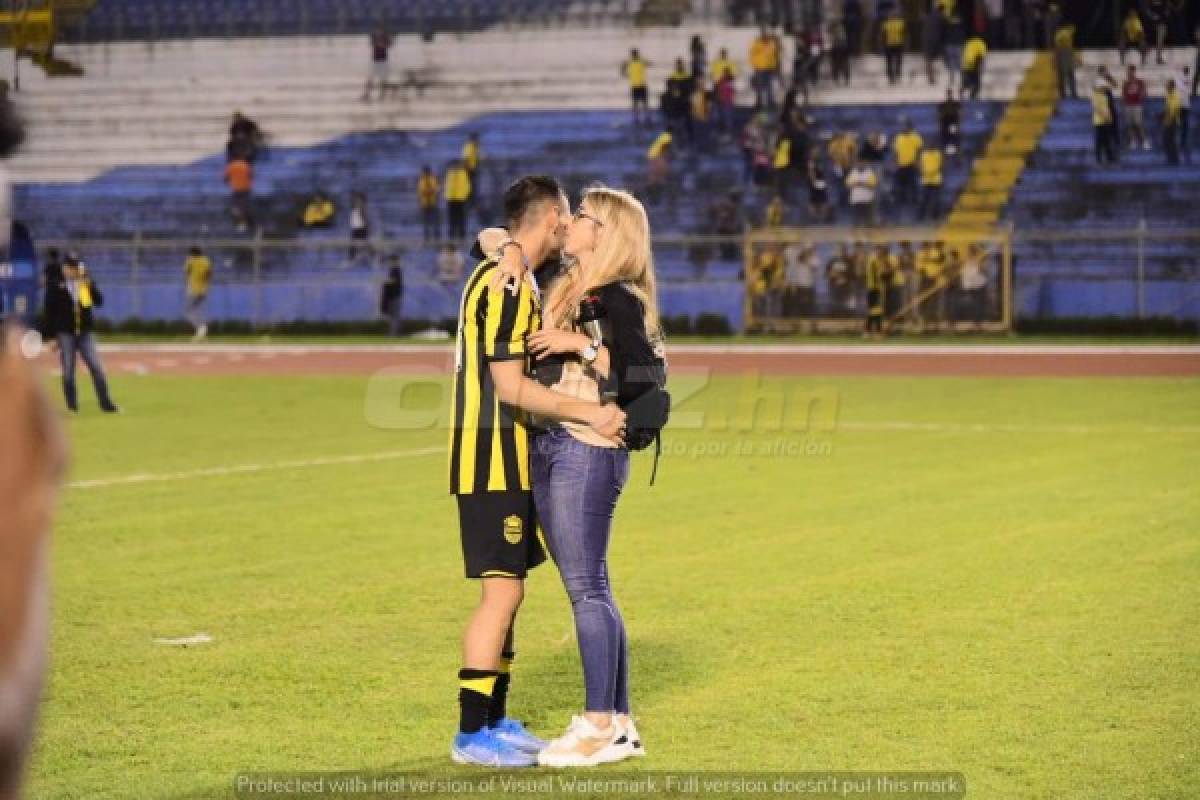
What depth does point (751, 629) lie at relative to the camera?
392 inches

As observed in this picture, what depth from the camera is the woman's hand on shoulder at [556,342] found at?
22.4ft

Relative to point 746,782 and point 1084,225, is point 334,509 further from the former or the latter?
point 1084,225

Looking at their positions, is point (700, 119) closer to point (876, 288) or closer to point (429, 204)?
point (429, 204)

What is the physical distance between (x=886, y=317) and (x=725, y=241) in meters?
3.44

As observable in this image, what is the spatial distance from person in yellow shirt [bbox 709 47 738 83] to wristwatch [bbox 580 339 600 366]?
39439 mm

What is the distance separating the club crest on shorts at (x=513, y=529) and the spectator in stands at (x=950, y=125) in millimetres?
36931

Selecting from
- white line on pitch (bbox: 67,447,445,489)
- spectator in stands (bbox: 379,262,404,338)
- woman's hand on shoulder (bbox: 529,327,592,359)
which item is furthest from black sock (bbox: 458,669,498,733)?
spectator in stands (bbox: 379,262,404,338)

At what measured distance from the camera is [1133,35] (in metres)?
45.4

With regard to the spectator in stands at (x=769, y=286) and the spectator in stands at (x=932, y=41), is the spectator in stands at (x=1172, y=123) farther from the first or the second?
the spectator in stands at (x=769, y=286)

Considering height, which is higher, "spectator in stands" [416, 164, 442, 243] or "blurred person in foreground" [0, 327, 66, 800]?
"blurred person in foreground" [0, 327, 66, 800]

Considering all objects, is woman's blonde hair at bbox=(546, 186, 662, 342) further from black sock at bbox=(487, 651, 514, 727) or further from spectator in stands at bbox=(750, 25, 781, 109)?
spectator in stands at bbox=(750, 25, 781, 109)

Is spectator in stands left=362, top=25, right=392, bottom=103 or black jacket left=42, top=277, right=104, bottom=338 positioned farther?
spectator in stands left=362, top=25, right=392, bottom=103

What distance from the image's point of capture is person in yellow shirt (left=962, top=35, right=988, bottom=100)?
147ft

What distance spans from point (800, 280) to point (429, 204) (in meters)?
8.79
